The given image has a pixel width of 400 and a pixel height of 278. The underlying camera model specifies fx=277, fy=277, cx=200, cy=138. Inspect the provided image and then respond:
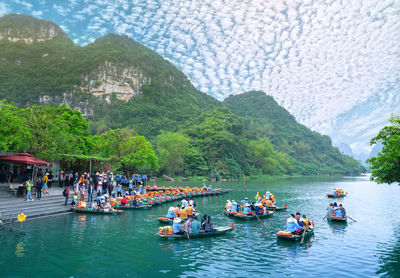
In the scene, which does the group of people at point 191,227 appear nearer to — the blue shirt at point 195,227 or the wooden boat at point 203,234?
the blue shirt at point 195,227

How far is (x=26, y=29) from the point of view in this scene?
185250 mm

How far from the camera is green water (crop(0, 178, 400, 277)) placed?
40.9 feet

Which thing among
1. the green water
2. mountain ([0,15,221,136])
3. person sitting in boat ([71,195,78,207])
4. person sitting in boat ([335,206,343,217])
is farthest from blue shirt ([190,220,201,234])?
mountain ([0,15,221,136])

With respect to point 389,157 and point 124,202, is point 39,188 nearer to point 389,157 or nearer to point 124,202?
point 124,202

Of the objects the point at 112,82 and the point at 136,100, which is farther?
the point at 136,100

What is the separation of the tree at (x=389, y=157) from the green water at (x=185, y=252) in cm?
432

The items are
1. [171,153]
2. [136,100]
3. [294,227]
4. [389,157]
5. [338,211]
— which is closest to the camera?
[294,227]

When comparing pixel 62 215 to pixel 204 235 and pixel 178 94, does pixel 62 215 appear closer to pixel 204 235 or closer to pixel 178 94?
pixel 204 235

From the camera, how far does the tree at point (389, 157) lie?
72.2ft

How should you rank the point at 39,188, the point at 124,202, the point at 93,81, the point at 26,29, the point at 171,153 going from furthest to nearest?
the point at 26,29
the point at 93,81
the point at 171,153
the point at 124,202
the point at 39,188

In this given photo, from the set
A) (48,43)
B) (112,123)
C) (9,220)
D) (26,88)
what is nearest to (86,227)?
(9,220)

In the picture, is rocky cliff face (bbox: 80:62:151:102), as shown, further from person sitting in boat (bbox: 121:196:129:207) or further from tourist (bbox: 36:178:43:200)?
tourist (bbox: 36:178:43:200)

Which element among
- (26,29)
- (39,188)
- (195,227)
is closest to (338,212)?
(195,227)

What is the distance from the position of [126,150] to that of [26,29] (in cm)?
18498
